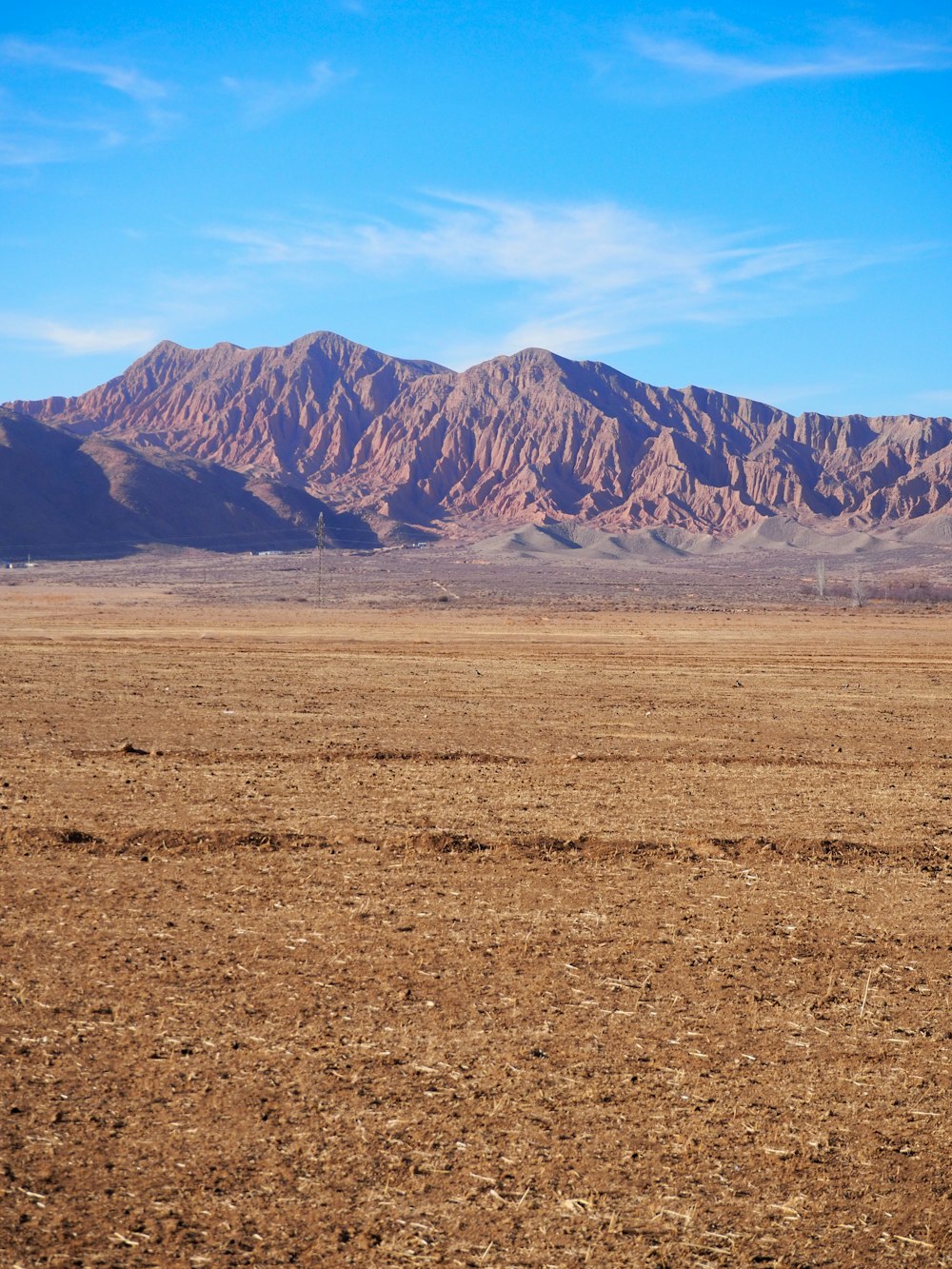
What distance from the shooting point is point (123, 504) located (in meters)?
154

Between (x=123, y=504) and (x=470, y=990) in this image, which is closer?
(x=470, y=990)

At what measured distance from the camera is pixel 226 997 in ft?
26.3

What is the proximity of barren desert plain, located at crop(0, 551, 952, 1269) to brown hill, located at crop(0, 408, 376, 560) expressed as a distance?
121929mm

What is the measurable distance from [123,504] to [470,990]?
155444 millimetres

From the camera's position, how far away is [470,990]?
8273mm

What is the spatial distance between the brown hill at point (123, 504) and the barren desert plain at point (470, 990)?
4800 inches

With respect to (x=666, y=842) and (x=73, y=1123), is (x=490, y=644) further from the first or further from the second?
(x=73, y=1123)

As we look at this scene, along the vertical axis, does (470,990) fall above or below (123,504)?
below

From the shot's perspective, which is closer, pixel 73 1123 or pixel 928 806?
pixel 73 1123

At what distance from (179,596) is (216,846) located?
65.3 m

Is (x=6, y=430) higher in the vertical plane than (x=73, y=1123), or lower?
higher

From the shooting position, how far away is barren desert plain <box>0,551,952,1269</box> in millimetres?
5473

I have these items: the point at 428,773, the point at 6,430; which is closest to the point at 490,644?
the point at 428,773

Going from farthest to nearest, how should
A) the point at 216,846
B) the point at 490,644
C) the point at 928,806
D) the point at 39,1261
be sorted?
the point at 490,644, the point at 928,806, the point at 216,846, the point at 39,1261
